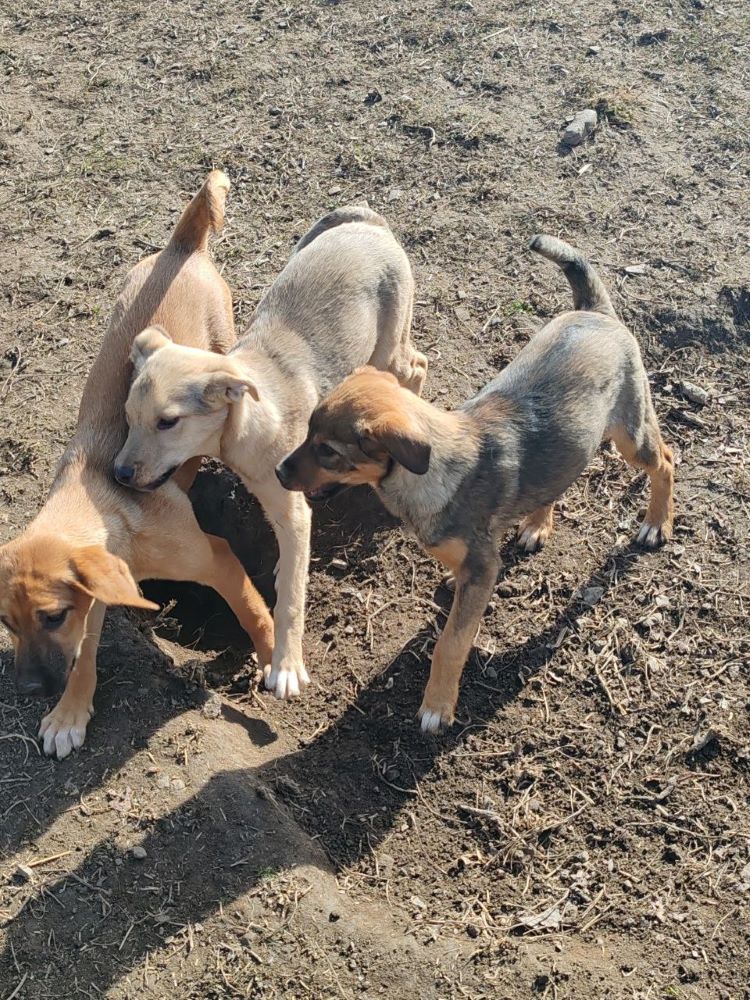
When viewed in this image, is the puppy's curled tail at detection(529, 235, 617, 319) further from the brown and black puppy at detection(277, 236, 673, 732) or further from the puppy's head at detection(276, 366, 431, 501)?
the puppy's head at detection(276, 366, 431, 501)

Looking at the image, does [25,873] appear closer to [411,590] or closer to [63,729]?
[63,729]

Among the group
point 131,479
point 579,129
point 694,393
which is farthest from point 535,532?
point 579,129

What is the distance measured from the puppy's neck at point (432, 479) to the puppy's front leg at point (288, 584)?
2.66 feet

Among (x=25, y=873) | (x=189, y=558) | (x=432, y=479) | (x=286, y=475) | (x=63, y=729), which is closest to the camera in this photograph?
(x=25, y=873)

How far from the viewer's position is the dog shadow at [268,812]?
4.30 m

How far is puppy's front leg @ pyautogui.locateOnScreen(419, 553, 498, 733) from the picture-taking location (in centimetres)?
521

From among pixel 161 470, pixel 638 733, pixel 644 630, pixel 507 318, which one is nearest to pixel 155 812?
pixel 161 470

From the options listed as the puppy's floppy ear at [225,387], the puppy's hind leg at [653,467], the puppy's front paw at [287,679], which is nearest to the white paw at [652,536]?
the puppy's hind leg at [653,467]

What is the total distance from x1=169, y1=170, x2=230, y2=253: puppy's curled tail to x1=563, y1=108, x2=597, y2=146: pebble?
12.5 ft

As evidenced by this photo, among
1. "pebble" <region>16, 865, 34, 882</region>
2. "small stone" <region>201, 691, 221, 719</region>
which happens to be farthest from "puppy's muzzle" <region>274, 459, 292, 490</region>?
"pebble" <region>16, 865, 34, 882</region>

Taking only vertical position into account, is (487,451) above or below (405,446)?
below

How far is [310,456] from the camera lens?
4.97 meters

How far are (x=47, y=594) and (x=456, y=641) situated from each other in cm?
220

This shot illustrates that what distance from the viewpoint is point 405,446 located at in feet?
15.1
